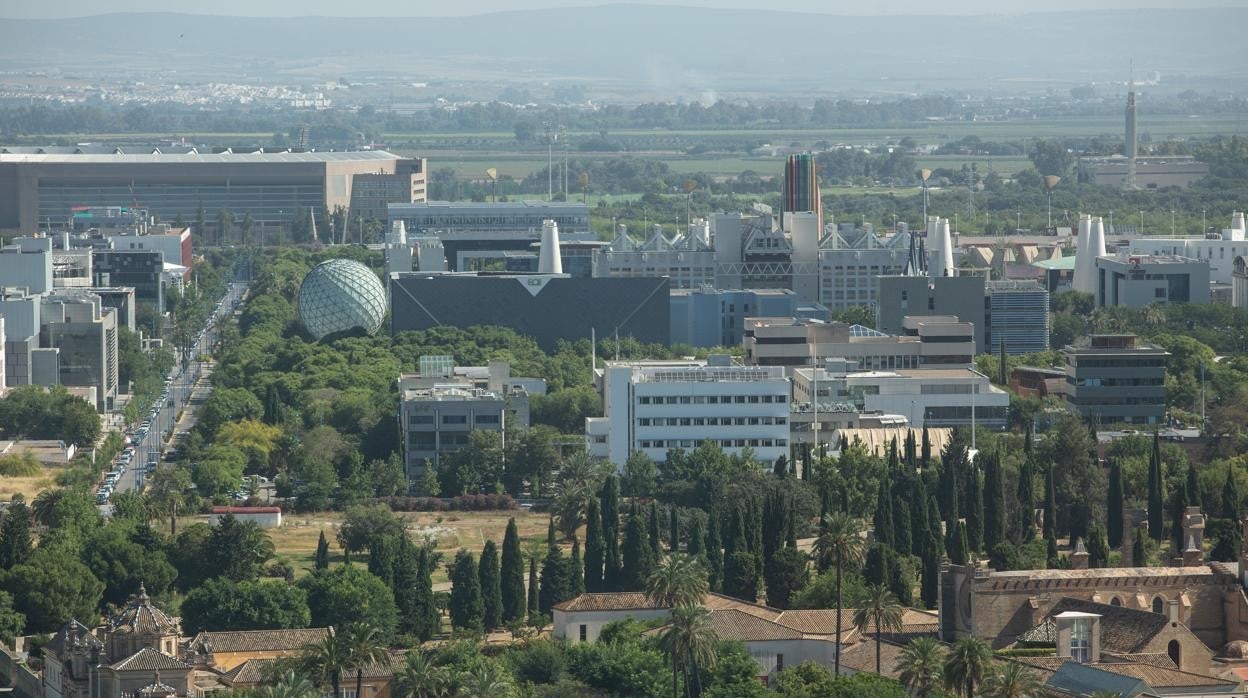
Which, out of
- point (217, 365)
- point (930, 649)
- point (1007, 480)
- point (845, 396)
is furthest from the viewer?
point (217, 365)

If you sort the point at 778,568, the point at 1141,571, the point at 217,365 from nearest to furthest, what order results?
the point at 1141,571 < the point at 778,568 < the point at 217,365

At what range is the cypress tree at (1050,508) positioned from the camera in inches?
3285

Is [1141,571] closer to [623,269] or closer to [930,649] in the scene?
[930,649]

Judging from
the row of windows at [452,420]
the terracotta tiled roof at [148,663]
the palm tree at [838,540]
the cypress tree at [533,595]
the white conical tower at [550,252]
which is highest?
the white conical tower at [550,252]

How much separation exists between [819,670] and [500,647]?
1135cm

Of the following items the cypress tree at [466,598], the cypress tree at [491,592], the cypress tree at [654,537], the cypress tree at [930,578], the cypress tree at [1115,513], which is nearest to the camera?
the cypress tree at [930,578]

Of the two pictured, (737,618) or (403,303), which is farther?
(403,303)

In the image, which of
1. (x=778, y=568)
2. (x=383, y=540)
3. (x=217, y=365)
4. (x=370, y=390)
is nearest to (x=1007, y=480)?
(x=778, y=568)

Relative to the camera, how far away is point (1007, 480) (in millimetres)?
89500

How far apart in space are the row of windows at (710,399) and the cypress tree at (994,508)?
686 inches

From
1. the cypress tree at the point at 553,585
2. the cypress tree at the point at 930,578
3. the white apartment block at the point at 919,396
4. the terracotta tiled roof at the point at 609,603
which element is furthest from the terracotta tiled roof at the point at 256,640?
the white apartment block at the point at 919,396

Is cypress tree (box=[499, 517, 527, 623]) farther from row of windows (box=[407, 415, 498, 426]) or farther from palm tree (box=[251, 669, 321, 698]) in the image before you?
row of windows (box=[407, 415, 498, 426])

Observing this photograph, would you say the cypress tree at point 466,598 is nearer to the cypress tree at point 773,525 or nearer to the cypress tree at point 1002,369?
the cypress tree at point 773,525

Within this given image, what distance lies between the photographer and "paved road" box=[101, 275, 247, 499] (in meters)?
106
